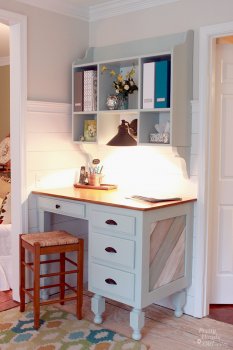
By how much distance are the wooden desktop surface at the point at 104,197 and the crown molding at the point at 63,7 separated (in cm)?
147

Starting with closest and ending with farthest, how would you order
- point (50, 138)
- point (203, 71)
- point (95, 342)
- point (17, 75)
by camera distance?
1. point (95, 342)
2. point (203, 71)
3. point (17, 75)
4. point (50, 138)

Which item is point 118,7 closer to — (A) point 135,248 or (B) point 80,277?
(A) point 135,248

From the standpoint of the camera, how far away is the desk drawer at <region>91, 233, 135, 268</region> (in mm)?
3016

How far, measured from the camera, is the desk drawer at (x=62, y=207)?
3.34m

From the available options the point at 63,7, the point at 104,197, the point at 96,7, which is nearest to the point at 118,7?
the point at 96,7

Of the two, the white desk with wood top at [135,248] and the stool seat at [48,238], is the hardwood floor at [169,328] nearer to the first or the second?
the white desk with wood top at [135,248]

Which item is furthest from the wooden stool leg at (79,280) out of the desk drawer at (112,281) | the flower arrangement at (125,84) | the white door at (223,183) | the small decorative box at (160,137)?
the flower arrangement at (125,84)

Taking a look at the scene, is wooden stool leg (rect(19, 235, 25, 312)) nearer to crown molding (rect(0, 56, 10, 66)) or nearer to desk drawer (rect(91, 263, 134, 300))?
desk drawer (rect(91, 263, 134, 300))

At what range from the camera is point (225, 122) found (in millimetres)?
3588

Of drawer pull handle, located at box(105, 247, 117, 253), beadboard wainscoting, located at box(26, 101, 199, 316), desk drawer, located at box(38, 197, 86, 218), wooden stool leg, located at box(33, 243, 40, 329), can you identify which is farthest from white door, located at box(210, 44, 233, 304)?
wooden stool leg, located at box(33, 243, 40, 329)

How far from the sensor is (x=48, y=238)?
3320 millimetres

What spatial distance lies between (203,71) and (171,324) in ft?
6.08

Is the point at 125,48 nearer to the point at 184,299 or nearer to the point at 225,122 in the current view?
the point at 225,122

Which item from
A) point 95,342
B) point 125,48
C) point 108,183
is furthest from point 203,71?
point 95,342
